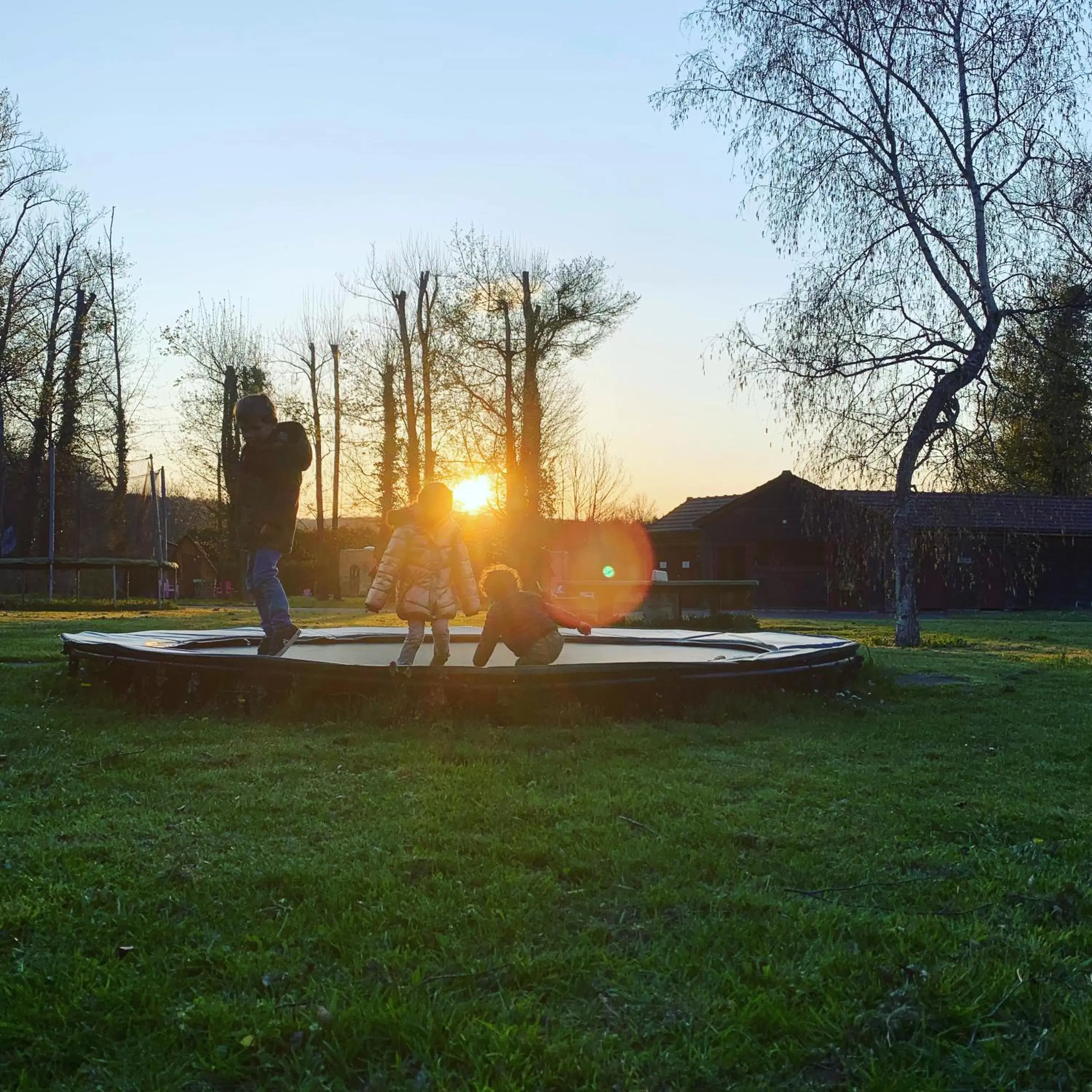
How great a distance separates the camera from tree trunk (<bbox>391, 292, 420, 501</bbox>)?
2980 cm

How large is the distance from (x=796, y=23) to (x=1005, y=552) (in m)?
7.06

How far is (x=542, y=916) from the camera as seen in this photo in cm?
246

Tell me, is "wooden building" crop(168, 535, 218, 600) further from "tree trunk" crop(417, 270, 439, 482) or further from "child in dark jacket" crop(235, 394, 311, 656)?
"child in dark jacket" crop(235, 394, 311, 656)

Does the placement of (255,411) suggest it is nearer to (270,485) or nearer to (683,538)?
(270,485)

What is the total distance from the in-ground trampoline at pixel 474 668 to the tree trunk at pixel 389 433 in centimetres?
2428

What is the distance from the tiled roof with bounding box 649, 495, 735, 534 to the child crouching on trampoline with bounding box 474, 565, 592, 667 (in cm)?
2704

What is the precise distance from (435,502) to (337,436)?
28699mm

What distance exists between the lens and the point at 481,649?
5.92m

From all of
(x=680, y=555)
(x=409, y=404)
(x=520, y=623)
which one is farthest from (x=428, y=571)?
(x=680, y=555)

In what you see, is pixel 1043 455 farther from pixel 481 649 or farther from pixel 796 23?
pixel 481 649

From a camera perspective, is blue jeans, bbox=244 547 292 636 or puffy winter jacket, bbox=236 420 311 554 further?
blue jeans, bbox=244 547 292 636

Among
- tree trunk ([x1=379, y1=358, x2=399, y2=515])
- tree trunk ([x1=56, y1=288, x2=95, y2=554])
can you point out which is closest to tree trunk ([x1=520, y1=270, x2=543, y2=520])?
tree trunk ([x1=379, y1=358, x2=399, y2=515])

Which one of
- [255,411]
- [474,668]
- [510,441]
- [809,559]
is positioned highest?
[510,441]

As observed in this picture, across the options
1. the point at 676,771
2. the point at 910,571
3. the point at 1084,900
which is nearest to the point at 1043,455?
the point at 910,571
